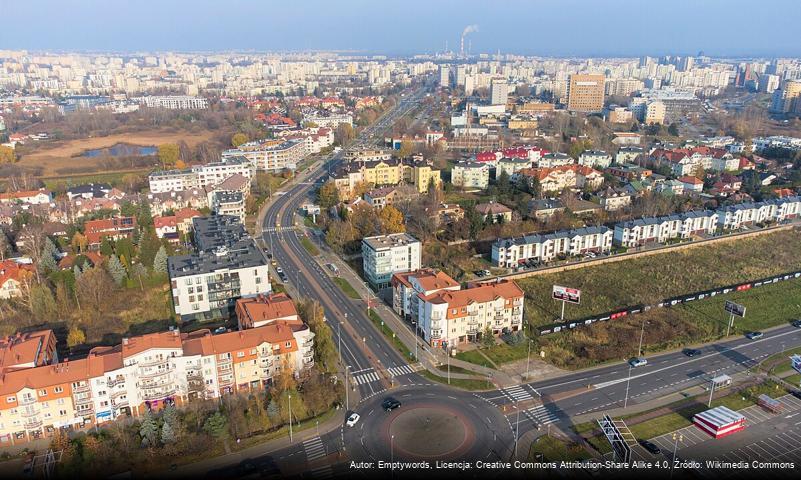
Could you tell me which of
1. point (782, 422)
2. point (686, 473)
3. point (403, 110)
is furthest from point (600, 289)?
point (403, 110)

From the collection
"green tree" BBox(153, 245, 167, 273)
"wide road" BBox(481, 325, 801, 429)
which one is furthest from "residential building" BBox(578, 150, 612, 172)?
"green tree" BBox(153, 245, 167, 273)

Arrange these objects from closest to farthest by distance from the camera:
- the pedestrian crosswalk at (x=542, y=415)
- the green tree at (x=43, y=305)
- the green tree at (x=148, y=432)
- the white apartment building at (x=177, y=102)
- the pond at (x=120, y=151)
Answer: the green tree at (x=148, y=432)
the pedestrian crosswalk at (x=542, y=415)
the green tree at (x=43, y=305)
the pond at (x=120, y=151)
the white apartment building at (x=177, y=102)

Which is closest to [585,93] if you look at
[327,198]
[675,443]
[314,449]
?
[327,198]

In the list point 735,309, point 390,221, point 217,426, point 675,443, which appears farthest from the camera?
point 390,221

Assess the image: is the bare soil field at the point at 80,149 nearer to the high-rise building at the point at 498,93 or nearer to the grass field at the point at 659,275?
the high-rise building at the point at 498,93

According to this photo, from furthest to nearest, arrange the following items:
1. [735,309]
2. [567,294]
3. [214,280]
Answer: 1. [214,280]
2. [735,309]
3. [567,294]

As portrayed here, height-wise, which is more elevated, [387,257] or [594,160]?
[594,160]

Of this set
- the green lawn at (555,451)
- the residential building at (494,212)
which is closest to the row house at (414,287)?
the green lawn at (555,451)

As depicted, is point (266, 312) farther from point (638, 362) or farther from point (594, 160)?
point (594, 160)
